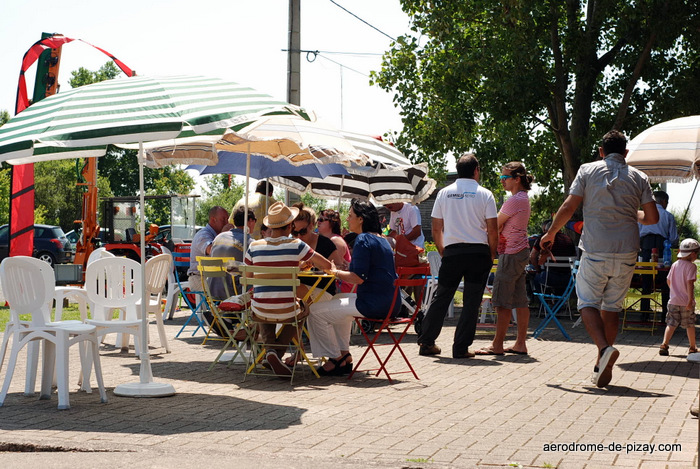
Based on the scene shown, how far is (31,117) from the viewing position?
7176 millimetres

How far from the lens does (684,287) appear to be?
376 inches

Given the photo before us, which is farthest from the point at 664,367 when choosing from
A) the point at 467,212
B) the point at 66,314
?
the point at 66,314

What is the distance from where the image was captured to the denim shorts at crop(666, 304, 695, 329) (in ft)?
31.7

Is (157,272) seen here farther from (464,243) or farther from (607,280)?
(607,280)

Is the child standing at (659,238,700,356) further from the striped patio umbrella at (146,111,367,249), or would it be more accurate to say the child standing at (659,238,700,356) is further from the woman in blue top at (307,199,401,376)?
the striped patio umbrella at (146,111,367,249)

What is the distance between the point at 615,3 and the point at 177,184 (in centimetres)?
6582

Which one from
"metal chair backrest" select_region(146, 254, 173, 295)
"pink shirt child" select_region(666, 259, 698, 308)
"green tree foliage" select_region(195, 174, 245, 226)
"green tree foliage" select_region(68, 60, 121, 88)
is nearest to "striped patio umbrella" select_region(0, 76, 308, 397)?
"metal chair backrest" select_region(146, 254, 173, 295)

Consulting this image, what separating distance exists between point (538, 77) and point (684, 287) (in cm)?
738

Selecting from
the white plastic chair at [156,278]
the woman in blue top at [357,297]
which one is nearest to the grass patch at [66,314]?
the white plastic chair at [156,278]

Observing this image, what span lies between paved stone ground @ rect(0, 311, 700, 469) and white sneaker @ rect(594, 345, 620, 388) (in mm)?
97

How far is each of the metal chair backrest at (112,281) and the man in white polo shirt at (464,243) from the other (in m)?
3.15

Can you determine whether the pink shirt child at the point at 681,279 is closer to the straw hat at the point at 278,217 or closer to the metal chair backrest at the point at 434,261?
the metal chair backrest at the point at 434,261

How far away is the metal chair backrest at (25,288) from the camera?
6.92m

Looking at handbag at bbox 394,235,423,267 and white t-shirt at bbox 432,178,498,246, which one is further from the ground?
white t-shirt at bbox 432,178,498,246
